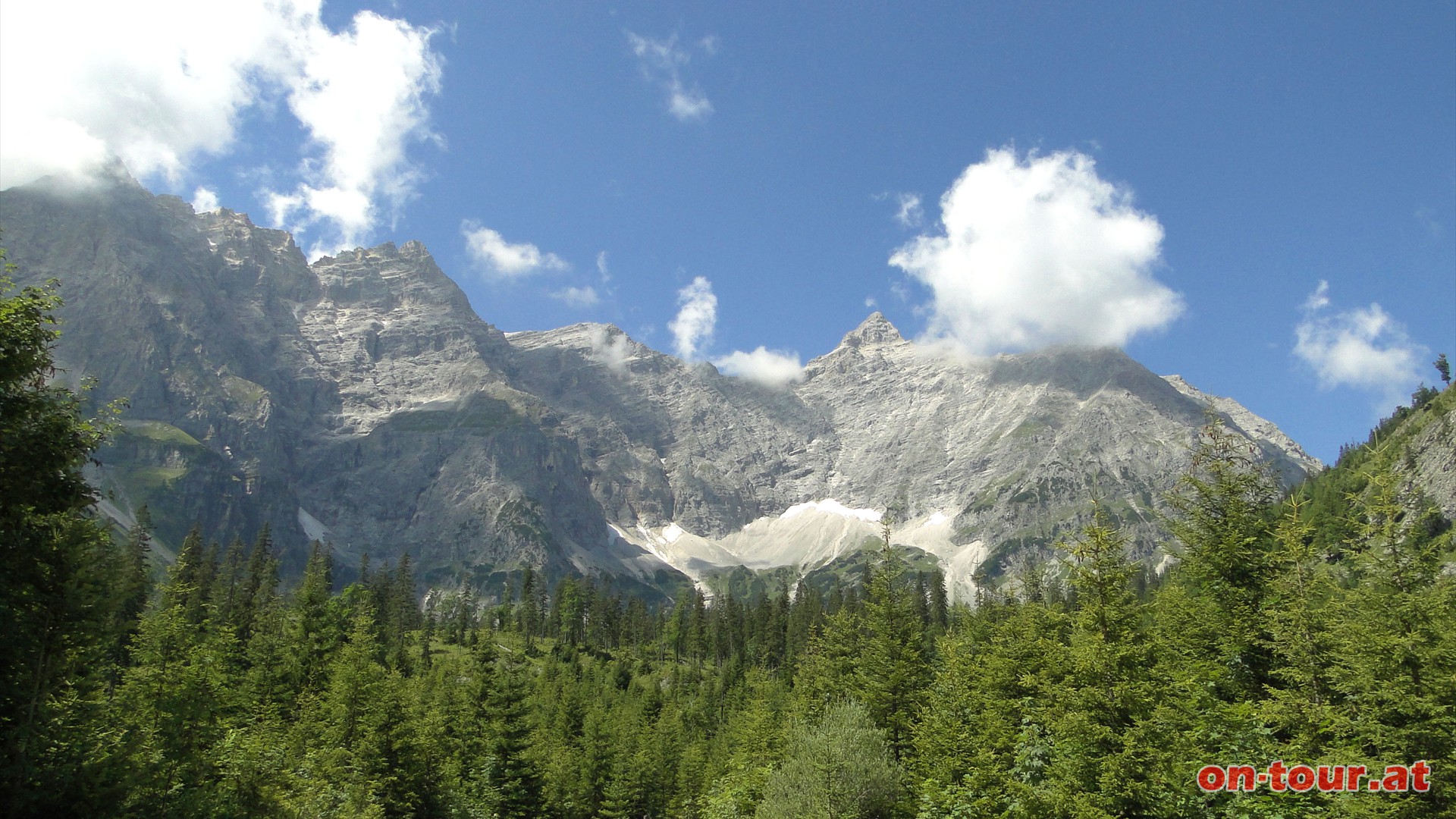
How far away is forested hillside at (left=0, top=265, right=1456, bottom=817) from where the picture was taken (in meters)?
19.5

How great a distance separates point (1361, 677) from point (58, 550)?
35.1m

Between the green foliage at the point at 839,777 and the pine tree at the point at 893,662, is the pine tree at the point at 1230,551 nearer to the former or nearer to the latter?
Answer: the green foliage at the point at 839,777

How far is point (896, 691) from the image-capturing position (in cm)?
4519

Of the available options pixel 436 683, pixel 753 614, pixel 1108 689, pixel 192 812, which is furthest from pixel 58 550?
pixel 753 614

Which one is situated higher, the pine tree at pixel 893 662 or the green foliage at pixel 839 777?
the pine tree at pixel 893 662

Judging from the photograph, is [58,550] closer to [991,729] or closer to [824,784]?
[824,784]

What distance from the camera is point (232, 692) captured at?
4794 centimetres

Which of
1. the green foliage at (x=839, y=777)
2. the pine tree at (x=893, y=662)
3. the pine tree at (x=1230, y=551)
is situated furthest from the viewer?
the pine tree at (x=893, y=662)

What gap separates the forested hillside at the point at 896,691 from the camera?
19.5 m

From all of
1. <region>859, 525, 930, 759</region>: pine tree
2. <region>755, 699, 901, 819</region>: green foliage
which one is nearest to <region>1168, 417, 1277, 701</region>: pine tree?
<region>755, 699, 901, 819</region>: green foliage

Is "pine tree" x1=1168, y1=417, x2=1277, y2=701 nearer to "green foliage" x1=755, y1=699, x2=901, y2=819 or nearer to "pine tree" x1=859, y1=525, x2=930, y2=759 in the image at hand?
"green foliage" x1=755, y1=699, x2=901, y2=819

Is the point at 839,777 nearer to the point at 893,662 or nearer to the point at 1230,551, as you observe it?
the point at 893,662

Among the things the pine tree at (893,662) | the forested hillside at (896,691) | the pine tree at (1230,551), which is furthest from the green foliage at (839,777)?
the pine tree at (1230,551)

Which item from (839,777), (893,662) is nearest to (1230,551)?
(893,662)
